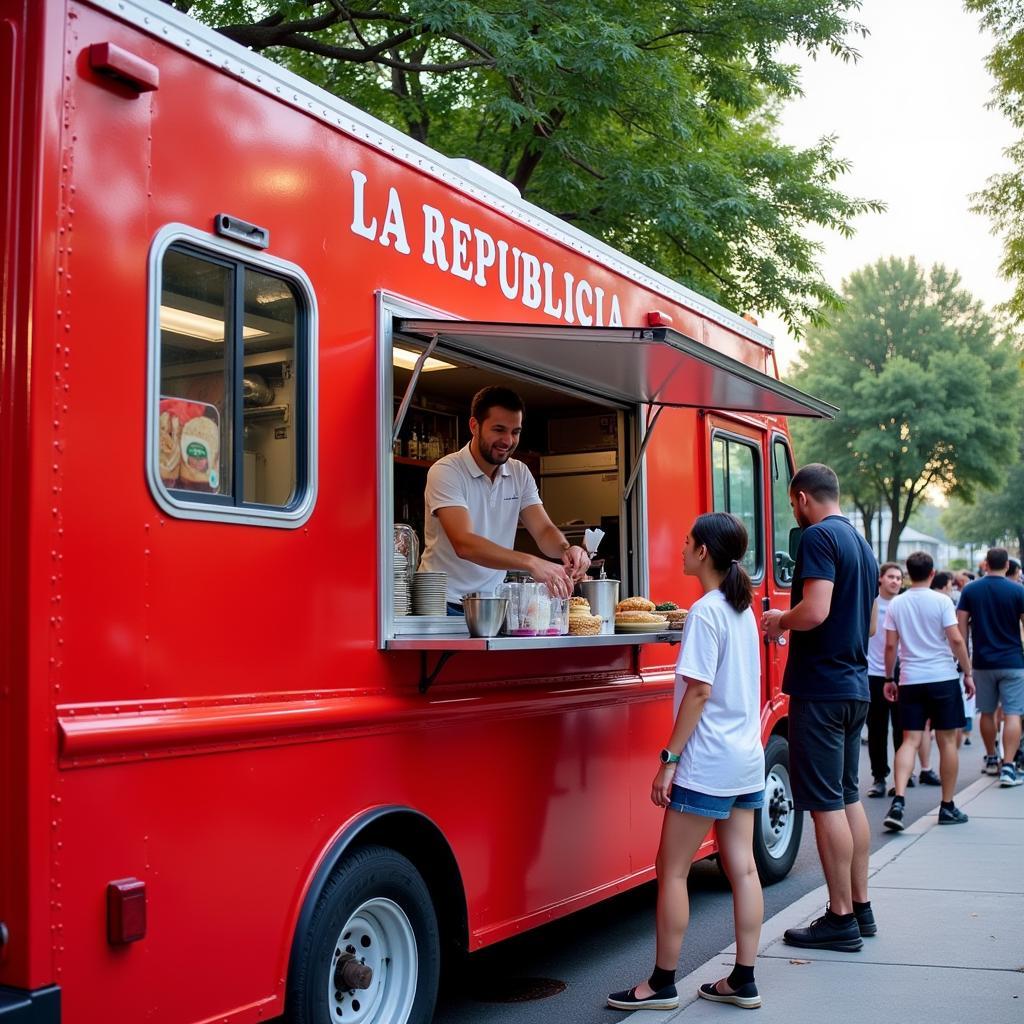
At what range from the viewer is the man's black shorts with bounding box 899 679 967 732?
8.90 metres

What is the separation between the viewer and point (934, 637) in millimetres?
9016

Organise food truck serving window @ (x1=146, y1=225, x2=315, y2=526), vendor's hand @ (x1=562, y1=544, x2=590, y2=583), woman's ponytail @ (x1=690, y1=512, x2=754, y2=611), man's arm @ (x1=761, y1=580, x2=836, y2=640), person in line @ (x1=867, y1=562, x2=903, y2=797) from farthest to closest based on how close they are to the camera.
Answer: person in line @ (x1=867, y1=562, x2=903, y2=797) → man's arm @ (x1=761, y1=580, x2=836, y2=640) → vendor's hand @ (x1=562, y1=544, x2=590, y2=583) → woman's ponytail @ (x1=690, y1=512, x2=754, y2=611) → food truck serving window @ (x1=146, y1=225, x2=315, y2=526)

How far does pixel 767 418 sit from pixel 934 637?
228 cm

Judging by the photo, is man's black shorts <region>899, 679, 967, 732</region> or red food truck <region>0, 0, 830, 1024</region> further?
man's black shorts <region>899, 679, 967, 732</region>

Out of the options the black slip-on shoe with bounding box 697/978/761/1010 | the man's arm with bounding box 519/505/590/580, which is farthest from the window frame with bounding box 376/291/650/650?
the black slip-on shoe with bounding box 697/978/761/1010

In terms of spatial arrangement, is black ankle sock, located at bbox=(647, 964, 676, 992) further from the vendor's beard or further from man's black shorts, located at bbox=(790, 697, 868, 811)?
the vendor's beard

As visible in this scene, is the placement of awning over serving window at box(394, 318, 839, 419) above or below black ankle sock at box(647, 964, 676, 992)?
above

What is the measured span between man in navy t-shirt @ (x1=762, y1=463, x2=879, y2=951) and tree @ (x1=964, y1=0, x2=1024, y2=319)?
50.6ft

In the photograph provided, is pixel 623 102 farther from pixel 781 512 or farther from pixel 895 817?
pixel 895 817

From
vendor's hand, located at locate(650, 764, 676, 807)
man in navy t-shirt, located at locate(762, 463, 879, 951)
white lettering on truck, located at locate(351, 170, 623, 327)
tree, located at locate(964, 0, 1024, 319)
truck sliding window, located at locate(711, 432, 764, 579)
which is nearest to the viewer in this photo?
white lettering on truck, located at locate(351, 170, 623, 327)

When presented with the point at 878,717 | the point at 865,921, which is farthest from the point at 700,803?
the point at 878,717

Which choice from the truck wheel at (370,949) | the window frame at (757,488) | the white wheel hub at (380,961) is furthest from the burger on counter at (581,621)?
the window frame at (757,488)

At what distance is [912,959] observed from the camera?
5.54m

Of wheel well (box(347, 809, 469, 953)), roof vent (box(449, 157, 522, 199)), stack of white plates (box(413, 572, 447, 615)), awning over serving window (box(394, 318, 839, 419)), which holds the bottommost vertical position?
wheel well (box(347, 809, 469, 953))
